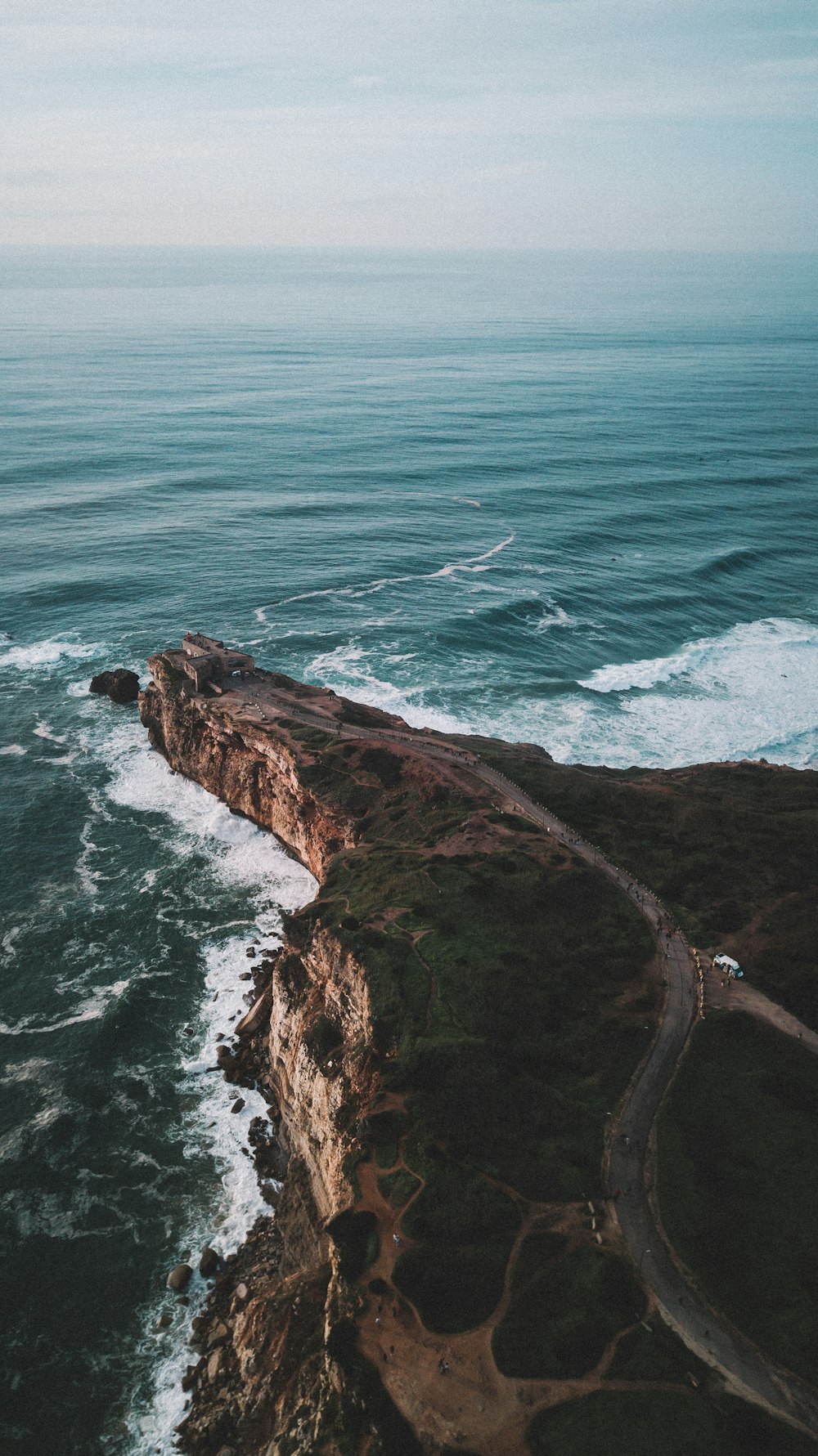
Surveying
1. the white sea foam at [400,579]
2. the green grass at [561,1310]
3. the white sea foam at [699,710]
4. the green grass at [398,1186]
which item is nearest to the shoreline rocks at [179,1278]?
the green grass at [398,1186]

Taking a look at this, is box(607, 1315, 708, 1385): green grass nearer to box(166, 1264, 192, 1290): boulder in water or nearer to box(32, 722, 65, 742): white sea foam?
box(166, 1264, 192, 1290): boulder in water

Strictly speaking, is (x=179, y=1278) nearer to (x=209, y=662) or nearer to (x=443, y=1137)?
(x=443, y=1137)

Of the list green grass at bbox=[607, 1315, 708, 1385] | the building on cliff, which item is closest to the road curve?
green grass at bbox=[607, 1315, 708, 1385]

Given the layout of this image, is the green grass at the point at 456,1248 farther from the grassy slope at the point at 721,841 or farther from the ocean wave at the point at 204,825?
the ocean wave at the point at 204,825

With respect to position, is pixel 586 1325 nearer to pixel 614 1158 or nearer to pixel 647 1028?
pixel 614 1158

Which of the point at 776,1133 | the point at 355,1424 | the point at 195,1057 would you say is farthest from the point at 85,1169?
the point at 776,1133

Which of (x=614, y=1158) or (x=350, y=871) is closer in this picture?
(x=614, y=1158)

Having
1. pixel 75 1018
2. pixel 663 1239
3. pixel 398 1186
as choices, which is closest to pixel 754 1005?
pixel 663 1239
